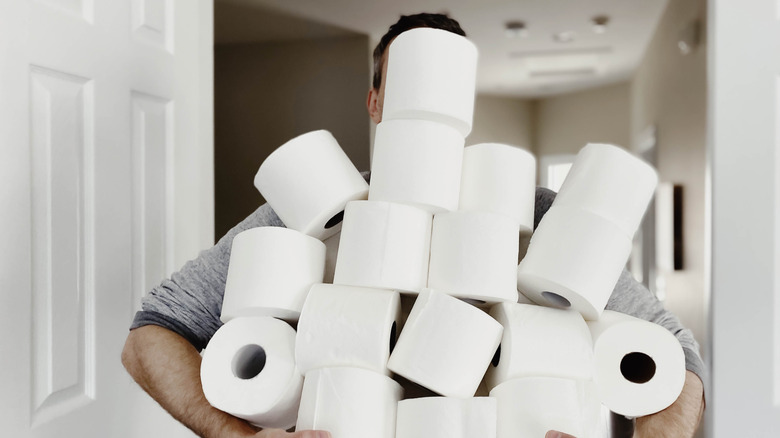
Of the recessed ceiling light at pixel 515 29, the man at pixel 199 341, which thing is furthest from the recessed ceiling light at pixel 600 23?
the man at pixel 199 341

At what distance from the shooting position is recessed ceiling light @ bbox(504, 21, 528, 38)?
4.56 meters

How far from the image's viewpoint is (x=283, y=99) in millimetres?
4449

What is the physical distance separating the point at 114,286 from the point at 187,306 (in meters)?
0.23

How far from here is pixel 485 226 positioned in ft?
2.47

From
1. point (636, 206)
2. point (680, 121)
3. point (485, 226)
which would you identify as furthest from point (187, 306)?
point (680, 121)

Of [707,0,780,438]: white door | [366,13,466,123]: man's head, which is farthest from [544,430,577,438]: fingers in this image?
[707,0,780,438]: white door

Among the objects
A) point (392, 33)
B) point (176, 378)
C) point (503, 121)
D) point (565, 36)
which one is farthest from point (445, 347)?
point (503, 121)

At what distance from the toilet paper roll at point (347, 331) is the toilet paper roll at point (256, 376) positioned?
3cm

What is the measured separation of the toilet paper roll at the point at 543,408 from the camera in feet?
2.31

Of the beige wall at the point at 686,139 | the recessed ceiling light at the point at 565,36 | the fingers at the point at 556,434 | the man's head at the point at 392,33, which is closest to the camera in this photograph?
the fingers at the point at 556,434

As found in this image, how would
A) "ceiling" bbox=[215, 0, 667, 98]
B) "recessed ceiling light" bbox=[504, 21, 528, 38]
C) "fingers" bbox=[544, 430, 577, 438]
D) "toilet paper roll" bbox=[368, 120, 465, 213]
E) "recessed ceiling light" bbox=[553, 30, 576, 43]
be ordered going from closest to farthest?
"fingers" bbox=[544, 430, 577, 438], "toilet paper roll" bbox=[368, 120, 465, 213], "ceiling" bbox=[215, 0, 667, 98], "recessed ceiling light" bbox=[504, 21, 528, 38], "recessed ceiling light" bbox=[553, 30, 576, 43]

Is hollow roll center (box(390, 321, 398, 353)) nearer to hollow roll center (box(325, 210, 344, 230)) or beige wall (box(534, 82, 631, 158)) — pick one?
hollow roll center (box(325, 210, 344, 230))

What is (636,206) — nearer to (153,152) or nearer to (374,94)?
(374,94)

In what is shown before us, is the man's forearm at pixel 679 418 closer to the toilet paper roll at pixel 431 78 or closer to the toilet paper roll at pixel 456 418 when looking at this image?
the toilet paper roll at pixel 456 418
